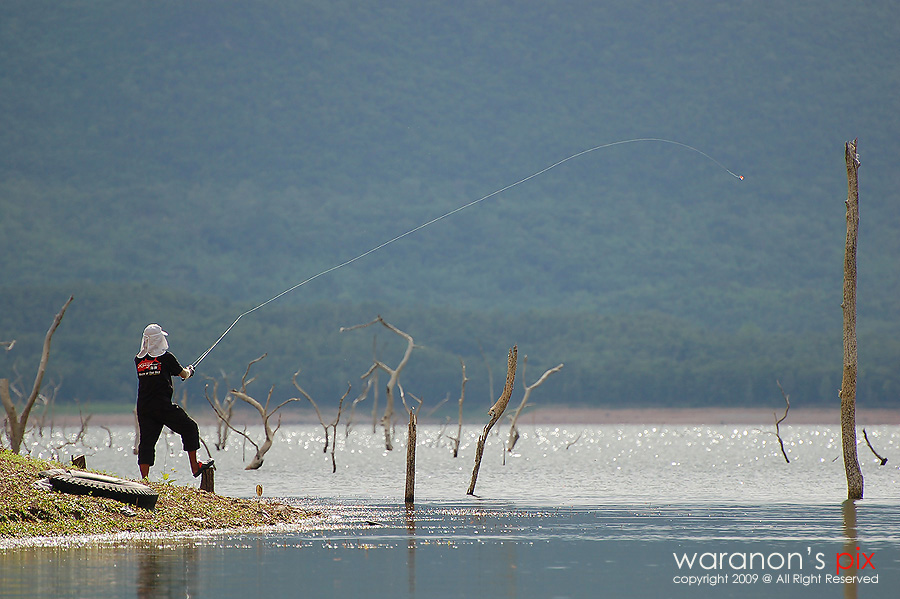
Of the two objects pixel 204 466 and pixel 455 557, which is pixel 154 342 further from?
pixel 455 557

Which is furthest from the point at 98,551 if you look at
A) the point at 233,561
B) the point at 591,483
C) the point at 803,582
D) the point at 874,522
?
the point at 591,483

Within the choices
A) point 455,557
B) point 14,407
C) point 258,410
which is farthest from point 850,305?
point 258,410

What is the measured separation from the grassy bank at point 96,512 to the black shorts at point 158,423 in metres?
0.62

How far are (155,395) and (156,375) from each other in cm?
33

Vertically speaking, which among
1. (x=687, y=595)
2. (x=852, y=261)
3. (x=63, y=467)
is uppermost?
(x=852, y=261)

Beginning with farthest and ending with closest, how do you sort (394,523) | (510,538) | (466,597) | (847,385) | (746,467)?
1. (746,467)
2. (847,385)
3. (394,523)
4. (510,538)
5. (466,597)

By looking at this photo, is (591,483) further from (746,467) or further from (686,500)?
(746,467)

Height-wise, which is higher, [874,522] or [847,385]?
[847,385]

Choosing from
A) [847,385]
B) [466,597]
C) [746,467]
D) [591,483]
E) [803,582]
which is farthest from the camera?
[746,467]

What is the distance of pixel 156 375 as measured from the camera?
21078 mm

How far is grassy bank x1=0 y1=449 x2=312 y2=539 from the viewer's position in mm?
18953

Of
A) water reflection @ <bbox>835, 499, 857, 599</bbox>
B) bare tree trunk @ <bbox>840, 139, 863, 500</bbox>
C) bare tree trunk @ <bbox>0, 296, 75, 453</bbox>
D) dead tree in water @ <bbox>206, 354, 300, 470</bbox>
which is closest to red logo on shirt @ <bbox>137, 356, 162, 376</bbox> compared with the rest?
bare tree trunk @ <bbox>0, 296, 75, 453</bbox>

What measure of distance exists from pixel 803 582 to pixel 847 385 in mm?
12723

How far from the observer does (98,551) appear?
17438 millimetres
